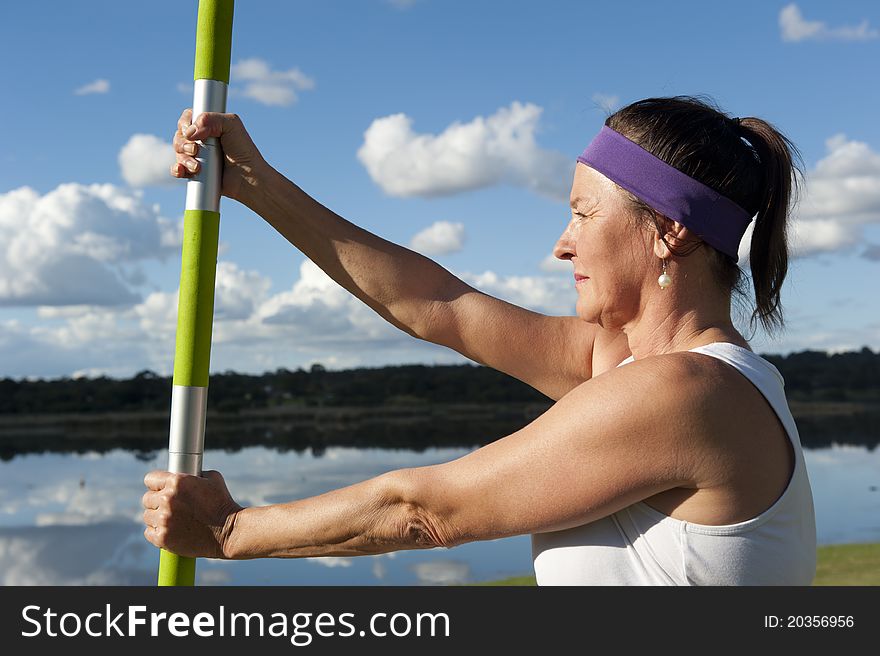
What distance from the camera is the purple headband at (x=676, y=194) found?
1689 mm

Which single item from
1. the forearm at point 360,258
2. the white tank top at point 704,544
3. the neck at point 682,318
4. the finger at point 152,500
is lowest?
the white tank top at point 704,544

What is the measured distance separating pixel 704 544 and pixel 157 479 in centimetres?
118

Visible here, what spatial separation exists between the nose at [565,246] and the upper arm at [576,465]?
35 centimetres

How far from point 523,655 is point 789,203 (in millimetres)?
1105

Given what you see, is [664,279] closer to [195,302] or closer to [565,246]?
[565,246]

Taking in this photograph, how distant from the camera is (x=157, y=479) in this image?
1.94m

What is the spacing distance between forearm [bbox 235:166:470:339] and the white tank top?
0.92 meters

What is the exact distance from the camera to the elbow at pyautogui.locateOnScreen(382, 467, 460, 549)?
1604mm

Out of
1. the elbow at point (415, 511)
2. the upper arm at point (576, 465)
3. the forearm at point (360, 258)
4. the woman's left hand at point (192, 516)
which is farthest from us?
the forearm at point (360, 258)

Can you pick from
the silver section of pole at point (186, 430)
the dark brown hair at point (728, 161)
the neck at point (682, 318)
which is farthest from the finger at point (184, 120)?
the neck at point (682, 318)

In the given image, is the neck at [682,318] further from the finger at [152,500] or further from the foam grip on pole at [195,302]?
the finger at [152,500]

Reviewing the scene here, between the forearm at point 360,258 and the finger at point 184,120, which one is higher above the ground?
the finger at point 184,120

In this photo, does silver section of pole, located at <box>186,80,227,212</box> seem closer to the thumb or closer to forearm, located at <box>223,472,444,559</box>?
the thumb

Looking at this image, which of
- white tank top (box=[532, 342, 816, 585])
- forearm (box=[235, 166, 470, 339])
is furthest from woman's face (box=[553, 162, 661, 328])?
forearm (box=[235, 166, 470, 339])
